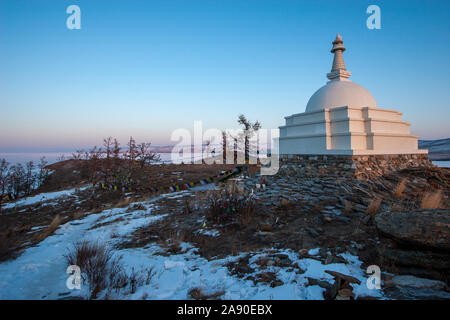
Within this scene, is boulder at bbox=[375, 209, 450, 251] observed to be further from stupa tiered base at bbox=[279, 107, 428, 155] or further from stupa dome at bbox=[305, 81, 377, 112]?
stupa dome at bbox=[305, 81, 377, 112]

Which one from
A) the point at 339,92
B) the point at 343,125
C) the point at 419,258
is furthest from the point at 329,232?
the point at 339,92

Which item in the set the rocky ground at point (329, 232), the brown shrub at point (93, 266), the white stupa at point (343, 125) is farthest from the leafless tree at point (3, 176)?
the white stupa at point (343, 125)

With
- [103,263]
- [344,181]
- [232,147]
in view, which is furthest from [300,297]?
[232,147]

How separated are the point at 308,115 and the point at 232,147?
1685cm

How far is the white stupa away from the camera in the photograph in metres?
8.73

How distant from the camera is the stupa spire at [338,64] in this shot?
1072 centimetres

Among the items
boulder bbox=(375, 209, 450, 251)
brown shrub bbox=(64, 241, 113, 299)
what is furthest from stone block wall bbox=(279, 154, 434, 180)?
brown shrub bbox=(64, 241, 113, 299)

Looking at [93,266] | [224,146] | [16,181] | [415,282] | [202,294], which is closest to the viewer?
[415,282]

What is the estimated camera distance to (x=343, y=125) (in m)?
8.91

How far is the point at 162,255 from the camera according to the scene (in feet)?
13.9

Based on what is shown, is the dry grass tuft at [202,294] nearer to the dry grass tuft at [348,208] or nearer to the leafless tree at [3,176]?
the dry grass tuft at [348,208]

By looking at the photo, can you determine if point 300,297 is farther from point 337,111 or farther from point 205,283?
point 337,111

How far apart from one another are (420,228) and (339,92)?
27.2ft

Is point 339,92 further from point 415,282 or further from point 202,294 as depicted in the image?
Result: point 202,294
